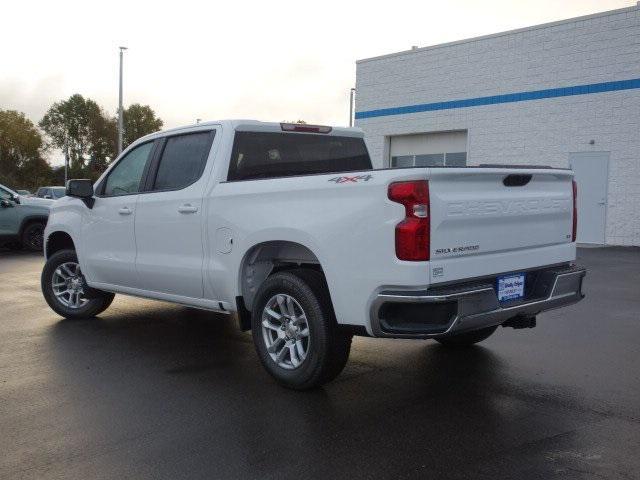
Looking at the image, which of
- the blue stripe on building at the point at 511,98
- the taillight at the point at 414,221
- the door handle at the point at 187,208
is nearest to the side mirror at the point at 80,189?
the door handle at the point at 187,208

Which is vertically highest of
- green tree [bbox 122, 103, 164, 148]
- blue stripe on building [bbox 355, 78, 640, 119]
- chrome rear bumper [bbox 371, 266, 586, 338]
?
green tree [bbox 122, 103, 164, 148]

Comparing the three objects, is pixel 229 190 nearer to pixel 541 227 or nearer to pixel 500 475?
pixel 541 227

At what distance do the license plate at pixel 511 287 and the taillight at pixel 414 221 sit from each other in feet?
2.71

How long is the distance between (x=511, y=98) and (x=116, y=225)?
731 inches

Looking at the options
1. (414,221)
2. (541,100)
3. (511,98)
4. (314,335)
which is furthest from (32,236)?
(541,100)

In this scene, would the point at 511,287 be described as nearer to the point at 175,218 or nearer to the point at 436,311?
the point at 436,311

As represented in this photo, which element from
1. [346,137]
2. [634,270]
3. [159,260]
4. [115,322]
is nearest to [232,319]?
[115,322]

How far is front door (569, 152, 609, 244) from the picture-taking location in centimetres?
2027

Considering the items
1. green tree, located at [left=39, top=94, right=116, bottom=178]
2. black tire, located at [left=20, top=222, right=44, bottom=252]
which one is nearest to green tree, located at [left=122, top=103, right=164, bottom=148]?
green tree, located at [left=39, top=94, right=116, bottom=178]

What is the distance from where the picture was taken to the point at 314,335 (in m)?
4.71

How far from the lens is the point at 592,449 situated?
3.81 m

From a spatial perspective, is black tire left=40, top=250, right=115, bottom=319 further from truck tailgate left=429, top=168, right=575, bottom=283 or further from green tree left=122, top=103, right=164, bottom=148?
green tree left=122, top=103, right=164, bottom=148

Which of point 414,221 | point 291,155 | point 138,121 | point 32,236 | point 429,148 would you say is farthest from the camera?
point 138,121

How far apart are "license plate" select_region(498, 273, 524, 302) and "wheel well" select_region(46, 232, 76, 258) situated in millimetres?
5053
